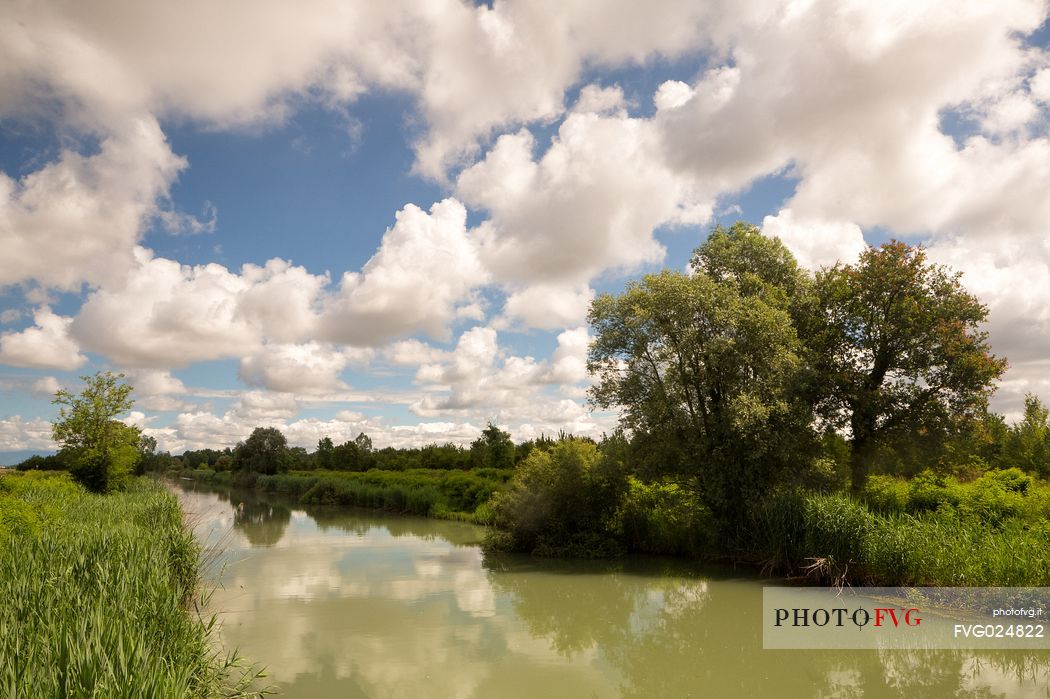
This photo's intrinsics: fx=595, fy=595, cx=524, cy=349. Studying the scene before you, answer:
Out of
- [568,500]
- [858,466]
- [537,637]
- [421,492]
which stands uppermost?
[858,466]

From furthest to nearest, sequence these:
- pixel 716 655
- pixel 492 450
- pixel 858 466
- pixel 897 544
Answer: pixel 492 450 → pixel 858 466 → pixel 897 544 → pixel 716 655

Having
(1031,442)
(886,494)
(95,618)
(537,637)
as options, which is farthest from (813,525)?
(1031,442)

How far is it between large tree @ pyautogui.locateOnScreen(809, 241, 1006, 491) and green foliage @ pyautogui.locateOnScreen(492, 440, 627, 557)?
7.43 m

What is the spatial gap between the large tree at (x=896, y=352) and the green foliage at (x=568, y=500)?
24.4 ft

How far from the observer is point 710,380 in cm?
1828

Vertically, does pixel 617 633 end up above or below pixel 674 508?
below

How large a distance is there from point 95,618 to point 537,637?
8.06 metres

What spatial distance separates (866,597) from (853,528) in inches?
63.2

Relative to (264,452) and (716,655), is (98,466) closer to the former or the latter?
(716,655)

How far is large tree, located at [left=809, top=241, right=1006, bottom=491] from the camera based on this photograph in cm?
1791

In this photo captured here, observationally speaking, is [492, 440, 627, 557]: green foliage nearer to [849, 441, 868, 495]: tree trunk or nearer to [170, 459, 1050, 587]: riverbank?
[170, 459, 1050, 587]: riverbank

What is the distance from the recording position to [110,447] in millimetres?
29531

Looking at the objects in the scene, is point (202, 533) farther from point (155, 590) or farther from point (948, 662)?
point (948, 662)

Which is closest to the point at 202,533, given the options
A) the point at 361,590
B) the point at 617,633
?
the point at 361,590
